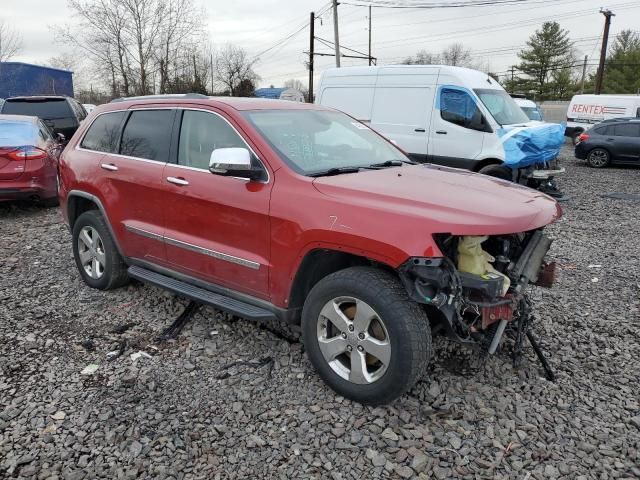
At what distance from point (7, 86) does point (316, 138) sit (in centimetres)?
3101

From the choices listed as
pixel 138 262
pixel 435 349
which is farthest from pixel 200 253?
pixel 435 349

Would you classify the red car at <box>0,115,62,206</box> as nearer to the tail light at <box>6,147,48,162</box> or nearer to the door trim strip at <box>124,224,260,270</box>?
the tail light at <box>6,147,48,162</box>

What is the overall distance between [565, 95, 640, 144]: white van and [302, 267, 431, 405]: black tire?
2189 centimetres

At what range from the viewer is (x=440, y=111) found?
381 inches

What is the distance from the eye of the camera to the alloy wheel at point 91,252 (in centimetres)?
473

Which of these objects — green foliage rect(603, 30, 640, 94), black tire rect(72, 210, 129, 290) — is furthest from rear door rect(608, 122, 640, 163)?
green foliage rect(603, 30, 640, 94)

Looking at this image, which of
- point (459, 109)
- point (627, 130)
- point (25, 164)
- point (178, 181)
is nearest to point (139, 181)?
point (178, 181)

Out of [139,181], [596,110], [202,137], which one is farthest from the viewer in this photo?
[596,110]

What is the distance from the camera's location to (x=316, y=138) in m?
3.83

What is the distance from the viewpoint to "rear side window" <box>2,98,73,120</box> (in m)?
12.3

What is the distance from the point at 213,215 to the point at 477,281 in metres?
1.80

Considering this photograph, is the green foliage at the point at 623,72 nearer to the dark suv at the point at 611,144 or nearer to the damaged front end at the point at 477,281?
the dark suv at the point at 611,144

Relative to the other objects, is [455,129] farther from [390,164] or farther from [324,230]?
[324,230]

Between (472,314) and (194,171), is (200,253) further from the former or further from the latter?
(472,314)
